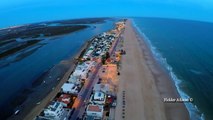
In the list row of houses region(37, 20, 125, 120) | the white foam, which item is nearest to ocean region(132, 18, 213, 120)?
the white foam

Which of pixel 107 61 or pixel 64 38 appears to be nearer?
pixel 107 61

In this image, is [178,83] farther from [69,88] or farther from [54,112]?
[54,112]

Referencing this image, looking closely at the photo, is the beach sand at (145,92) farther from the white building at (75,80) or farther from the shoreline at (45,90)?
the shoreline at (45,90)

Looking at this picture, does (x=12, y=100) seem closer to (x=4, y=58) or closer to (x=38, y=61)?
(x=38, y=61)

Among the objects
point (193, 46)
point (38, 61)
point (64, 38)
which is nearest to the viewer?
point (38, 61)

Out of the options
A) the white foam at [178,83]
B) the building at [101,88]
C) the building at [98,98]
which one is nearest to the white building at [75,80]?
the building at [101,88]

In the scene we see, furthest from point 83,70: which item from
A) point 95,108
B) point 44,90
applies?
point 95,108

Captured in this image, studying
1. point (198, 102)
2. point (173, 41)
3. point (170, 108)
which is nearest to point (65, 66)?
point (170, 108)
